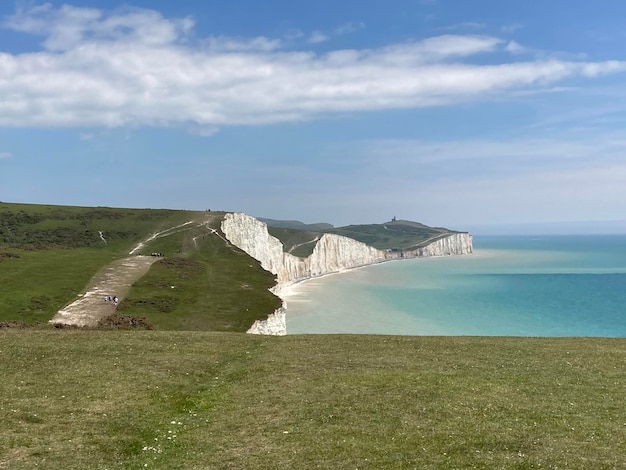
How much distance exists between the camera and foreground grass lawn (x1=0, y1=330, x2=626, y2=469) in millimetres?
17359

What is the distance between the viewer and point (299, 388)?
83.8 feet

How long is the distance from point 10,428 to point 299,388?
1280cm

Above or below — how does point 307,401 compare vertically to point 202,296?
above

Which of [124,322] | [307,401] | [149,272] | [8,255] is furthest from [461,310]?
[307,401]

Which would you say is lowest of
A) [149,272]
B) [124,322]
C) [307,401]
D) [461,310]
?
[461,310]

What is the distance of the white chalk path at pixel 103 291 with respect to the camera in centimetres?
6188

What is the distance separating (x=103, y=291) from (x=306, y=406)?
62737 mm

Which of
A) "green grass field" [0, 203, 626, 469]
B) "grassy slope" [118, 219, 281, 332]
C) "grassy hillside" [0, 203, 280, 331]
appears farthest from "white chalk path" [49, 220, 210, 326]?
"green grass field" [0, 203, 626, 469]

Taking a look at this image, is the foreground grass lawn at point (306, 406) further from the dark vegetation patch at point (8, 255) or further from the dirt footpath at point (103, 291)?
the dark vegetation patch at point (8, 255)

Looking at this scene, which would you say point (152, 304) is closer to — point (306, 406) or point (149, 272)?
point (149, 272)

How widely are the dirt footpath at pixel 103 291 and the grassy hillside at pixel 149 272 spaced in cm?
163

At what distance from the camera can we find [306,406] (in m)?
22.7

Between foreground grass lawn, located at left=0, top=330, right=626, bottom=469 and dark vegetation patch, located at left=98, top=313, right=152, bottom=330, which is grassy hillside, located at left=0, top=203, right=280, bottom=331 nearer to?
dark vegetation patch, located at left=98, top=313, right=152, bottom=330

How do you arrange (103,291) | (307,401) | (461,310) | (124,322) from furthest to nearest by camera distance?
(461,310)
(103,291)
(124,322)
(307,401)
